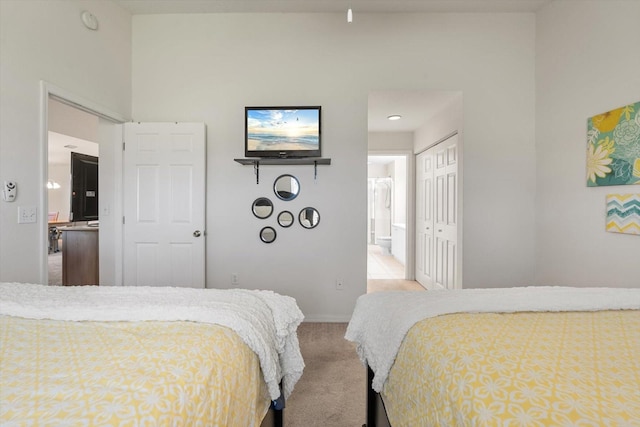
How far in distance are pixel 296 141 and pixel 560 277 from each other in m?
2.66

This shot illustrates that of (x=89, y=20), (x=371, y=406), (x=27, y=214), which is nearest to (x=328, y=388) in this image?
(x=371, y=406)

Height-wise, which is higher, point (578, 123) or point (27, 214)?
point (578, 123)

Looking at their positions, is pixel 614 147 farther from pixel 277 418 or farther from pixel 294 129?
pixel 277 418

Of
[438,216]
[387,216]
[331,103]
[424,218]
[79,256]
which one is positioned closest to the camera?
[331,103]

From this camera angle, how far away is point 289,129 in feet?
10.2

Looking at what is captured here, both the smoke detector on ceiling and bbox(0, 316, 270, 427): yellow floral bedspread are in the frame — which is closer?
bbox(0, 316, 270, 427): yellow floral bedspread

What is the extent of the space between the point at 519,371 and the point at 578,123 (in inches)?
106

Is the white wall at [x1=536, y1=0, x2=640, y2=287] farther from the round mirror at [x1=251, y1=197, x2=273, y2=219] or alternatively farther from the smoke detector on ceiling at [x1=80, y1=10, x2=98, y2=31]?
the smoke detector on ceiling at [x1=80, y1=10, x2=98, y2=31]

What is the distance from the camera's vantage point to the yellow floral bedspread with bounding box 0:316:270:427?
0.60m

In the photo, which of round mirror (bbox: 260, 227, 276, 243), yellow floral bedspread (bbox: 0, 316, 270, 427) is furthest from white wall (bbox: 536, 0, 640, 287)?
yellow floral bedspread (bbox: 0, 316, 270, 427)

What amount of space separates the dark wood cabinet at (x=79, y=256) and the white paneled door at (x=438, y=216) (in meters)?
3.78

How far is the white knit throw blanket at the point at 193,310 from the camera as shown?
1077 millimetres

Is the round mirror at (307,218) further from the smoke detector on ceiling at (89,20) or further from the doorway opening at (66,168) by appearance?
the smoke detector on ceiling at (89,20)

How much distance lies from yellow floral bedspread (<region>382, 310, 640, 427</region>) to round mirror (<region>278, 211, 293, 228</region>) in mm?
2158
